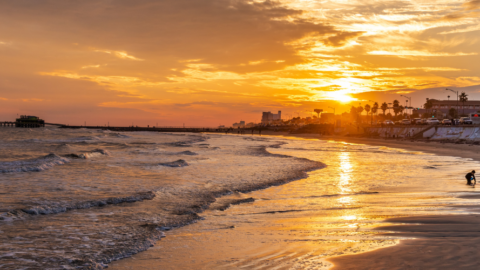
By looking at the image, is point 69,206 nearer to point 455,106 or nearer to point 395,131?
point 395,131

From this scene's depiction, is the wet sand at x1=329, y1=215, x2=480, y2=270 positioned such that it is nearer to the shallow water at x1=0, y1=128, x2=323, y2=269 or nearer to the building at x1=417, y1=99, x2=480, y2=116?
the shallow water at x1=0, y1=128, x2=323, y2=269

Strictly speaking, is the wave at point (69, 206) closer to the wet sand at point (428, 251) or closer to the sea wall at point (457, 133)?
the wet sand at point (428, 251)

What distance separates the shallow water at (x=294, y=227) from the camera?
7082mm

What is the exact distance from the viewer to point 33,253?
7613 millimetres

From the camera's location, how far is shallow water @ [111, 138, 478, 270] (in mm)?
7082

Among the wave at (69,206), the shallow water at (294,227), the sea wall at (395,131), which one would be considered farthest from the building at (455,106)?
the wave at (69,206)

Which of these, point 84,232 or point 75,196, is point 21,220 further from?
point 75,196

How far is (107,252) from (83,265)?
79 centimetres

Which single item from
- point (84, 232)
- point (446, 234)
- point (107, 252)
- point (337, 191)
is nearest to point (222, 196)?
point (337, 191)

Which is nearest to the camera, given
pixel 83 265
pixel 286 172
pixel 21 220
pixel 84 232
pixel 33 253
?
pixel 83 265

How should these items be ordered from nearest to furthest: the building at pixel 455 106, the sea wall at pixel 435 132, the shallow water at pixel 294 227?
the shallow water at pixel 294 227, the sea wall at pixel 435 132, the building at pixel 455 106

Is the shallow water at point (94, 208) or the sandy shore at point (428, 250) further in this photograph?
the shallow water at point (94, 208)

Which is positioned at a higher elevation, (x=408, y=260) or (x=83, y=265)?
(x=408, y=260)

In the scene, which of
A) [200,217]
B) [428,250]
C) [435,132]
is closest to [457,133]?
[435,132]
